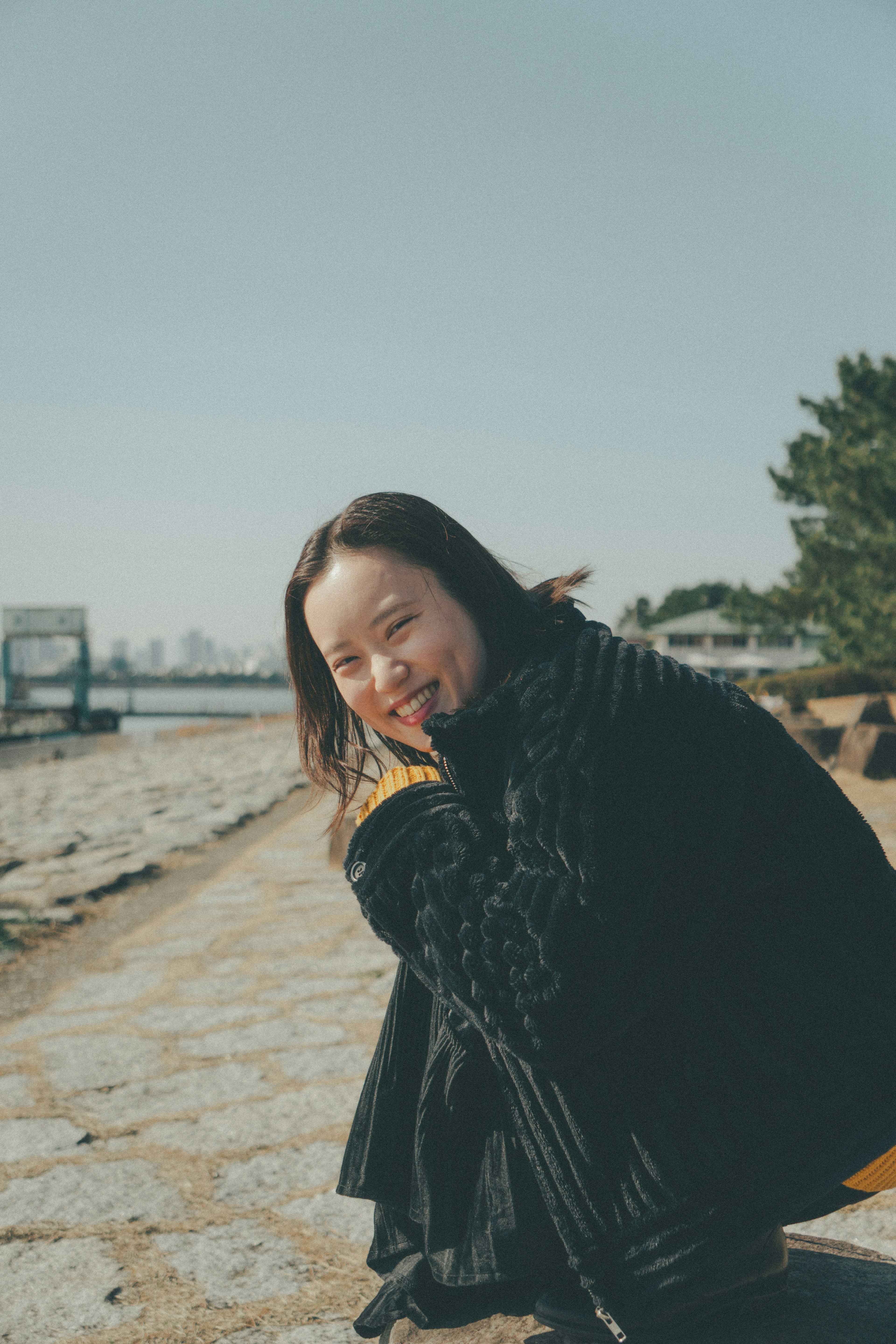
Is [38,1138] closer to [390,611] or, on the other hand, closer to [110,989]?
[110,989]

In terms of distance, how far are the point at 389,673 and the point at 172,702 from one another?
247ft

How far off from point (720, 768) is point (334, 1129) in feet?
6.71

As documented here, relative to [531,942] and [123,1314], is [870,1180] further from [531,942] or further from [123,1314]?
Result: [123,1314]

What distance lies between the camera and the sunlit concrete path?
1.85 metres

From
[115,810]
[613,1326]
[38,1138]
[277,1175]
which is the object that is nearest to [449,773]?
[613,1326]

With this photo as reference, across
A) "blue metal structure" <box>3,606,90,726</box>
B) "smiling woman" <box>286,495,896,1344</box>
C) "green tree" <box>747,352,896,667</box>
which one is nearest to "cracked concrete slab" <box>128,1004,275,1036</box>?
"smiling woman" <box>286,495,896,1344</box>

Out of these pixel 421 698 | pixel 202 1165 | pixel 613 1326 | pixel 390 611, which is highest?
pixel 390 611

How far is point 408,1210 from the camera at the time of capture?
1359 millimetres

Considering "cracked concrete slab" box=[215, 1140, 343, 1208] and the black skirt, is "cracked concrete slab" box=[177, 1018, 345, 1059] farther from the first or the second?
the black skirt

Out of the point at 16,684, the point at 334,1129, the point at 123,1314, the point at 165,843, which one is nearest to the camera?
the point at 123,1314

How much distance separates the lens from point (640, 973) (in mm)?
1013

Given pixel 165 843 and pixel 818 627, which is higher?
pixel 818 627

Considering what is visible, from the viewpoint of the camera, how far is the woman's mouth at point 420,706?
137 cm

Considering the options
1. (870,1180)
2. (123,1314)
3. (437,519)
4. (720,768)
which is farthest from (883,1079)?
(123,1314)
